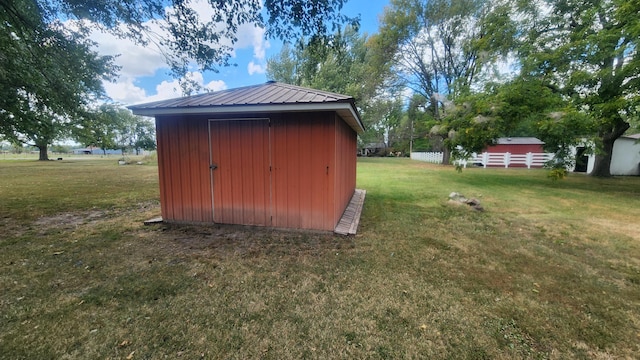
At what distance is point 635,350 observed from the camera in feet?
6.03

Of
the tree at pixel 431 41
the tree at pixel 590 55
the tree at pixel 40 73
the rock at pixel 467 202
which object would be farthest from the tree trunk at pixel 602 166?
the tree at pixel 40 73

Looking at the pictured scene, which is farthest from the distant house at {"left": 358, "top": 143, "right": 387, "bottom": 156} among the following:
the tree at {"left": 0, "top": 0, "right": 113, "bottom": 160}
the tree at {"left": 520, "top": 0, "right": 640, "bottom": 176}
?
the tree at {"left": 0, "top": 0, "right": 113, "bottom": 160}

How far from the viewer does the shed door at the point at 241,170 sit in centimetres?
433

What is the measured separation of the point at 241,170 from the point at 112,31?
13.2 ft

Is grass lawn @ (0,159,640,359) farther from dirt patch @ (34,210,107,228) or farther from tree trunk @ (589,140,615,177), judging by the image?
tree trunk @ (589,140,615,177)

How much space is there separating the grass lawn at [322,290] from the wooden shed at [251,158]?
408 mm

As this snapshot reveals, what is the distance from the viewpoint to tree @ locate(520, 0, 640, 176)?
709 cm

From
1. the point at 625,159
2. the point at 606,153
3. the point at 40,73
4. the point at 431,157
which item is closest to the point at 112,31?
the point at 40,73

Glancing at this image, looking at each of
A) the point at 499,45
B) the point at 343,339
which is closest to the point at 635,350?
the point at 343,339

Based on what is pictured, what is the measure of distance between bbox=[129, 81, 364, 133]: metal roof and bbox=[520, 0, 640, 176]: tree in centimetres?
798

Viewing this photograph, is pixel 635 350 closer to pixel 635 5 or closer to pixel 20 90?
pixel 635 5

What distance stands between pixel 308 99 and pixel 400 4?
18.4 metres

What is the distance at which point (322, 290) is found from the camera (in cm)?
260

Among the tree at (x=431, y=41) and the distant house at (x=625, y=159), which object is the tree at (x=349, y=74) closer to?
the tree at (x=431, y=41)
